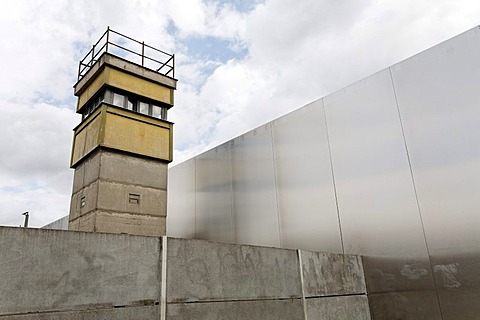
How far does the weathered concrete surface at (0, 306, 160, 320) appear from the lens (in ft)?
11.6

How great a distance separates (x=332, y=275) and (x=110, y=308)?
486 cm

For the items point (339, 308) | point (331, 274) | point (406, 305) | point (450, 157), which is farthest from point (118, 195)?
point (450, 157)

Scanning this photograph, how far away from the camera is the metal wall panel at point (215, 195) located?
37.1 ft

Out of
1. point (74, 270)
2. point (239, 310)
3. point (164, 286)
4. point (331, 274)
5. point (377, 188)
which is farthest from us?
point (377, 188)

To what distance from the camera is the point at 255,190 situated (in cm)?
1057

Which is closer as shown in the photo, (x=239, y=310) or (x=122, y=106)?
(x=239, y=310)

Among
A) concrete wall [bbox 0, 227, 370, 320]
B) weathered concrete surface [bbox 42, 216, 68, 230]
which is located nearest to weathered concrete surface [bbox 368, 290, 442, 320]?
concrete wall [bbox 0, 227, 370, 320]

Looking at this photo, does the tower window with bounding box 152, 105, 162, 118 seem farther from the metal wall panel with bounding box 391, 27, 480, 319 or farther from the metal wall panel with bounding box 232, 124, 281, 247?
the metal wall panel with bounding box 391, 27, 480, 319

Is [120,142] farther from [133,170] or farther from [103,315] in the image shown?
[103,315]

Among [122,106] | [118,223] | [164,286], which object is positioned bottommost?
[164,286]

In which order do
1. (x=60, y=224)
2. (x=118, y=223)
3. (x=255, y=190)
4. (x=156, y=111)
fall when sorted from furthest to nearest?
(x=60, y=224)
(x=156, y=111)
(x=255, y=190)
(x=118, y=223)

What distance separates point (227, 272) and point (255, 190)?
17.2 feet

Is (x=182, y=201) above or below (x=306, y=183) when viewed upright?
above

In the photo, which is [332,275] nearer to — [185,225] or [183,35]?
[185,225]
